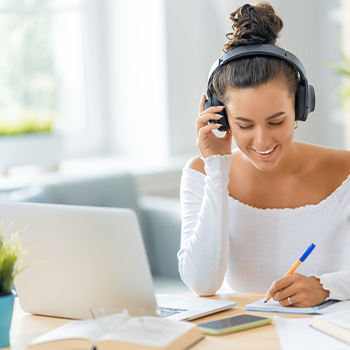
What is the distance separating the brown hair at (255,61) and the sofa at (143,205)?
1.15 m

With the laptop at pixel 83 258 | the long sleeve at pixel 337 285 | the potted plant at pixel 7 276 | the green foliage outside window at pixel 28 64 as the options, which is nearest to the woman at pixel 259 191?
the long sleeve at pixel 337 285

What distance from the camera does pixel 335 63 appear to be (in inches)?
128

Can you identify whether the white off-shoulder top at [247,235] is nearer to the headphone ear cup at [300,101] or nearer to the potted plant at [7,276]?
the headphone ear cup at [300,101]

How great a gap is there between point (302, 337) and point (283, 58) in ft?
2.15

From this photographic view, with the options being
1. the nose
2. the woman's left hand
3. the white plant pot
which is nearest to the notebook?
the woman's left hand

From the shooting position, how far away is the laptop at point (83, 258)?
89 cm

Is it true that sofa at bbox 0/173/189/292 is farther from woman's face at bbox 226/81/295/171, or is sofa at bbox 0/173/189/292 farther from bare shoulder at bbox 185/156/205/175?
woman's face at bbox 226/81/295/171

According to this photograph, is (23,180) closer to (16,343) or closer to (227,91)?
(227,91)

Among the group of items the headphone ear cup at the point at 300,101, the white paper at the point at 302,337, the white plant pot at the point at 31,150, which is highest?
the headphone ear cup at the point at 300,101

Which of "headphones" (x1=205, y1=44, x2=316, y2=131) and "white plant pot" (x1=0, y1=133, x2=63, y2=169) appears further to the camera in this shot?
"white plant pot" (x1=0, y1=133, x2=63, y2=169)

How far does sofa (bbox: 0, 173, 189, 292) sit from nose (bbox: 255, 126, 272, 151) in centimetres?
118

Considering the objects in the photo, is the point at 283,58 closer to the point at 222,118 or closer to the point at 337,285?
the point at 222,118

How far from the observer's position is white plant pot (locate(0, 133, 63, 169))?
266cm

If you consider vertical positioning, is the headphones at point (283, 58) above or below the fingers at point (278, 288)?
above
